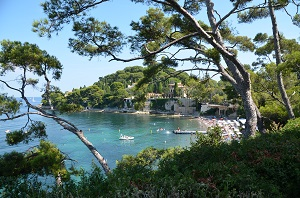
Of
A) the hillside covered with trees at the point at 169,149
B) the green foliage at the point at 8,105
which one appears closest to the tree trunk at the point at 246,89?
the hillside covered with trees at the point at 169,149

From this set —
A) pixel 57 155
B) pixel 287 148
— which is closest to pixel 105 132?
pixel 57 155

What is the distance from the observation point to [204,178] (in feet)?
7.53

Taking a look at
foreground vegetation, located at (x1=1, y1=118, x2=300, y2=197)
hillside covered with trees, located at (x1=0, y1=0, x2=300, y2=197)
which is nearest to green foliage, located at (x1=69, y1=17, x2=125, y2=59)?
hillside covered with trees, located at (x1=0, y1=0, x2=300, y2=197)

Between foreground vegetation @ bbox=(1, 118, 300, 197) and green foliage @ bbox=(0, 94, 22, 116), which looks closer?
foreground vegetation @ bbox=(1, 118, 300, 197)

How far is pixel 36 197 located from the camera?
2053mm

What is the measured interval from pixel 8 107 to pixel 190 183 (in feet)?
16.1

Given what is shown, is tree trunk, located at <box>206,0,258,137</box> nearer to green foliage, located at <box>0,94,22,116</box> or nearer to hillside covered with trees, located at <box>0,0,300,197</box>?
hillside covered with trees, located at <box>0,0,300,197</box>

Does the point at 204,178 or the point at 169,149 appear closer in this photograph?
the point at 204,178

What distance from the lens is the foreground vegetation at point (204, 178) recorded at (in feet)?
6.57

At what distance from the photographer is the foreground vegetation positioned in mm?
2002


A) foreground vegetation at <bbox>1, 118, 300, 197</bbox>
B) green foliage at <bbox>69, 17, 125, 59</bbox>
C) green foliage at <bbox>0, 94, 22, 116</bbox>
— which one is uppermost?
green foliage at <bbox>69, 17, 125, 59</bbox>

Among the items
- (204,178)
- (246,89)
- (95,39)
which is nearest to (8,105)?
(95,39)

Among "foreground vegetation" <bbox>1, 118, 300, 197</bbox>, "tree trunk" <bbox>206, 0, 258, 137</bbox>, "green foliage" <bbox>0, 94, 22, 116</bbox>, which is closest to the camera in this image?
"foreground vegetation" <bbox>1, 118, 300, 197</bbox>

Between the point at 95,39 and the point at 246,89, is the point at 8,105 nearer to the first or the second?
the point at 95,39
